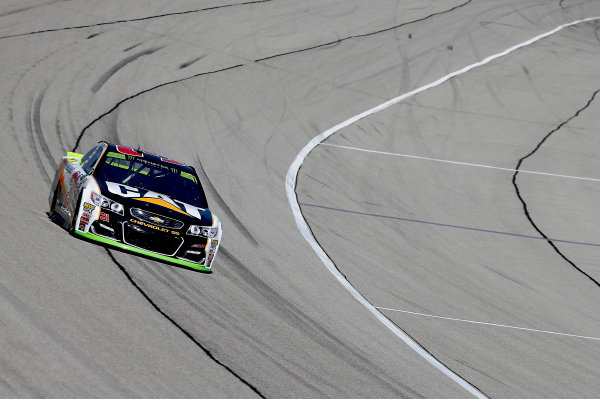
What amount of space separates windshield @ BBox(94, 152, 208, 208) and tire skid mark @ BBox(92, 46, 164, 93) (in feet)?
27.2

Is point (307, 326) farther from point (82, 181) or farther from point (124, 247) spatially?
point (82, 181)

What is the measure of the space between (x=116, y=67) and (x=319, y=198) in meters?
7.59

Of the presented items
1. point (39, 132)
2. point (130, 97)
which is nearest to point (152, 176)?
point (39, 132)

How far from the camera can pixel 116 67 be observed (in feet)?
71.1

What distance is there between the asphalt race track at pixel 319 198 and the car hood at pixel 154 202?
2.08 ft

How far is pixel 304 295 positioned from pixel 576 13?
2761 centimetres

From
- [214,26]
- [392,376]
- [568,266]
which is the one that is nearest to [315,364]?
[392,376]

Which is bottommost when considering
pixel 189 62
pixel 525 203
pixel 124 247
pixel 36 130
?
pixel 525 203

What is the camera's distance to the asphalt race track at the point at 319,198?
28.4ft

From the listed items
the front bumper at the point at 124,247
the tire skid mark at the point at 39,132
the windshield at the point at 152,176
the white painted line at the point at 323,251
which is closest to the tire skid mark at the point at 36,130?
the tire skid mark at the point at 39,132

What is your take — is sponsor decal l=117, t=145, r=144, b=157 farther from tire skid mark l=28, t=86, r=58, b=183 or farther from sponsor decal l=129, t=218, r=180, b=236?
sponsor decal l=129, t=218, r=180, b=236

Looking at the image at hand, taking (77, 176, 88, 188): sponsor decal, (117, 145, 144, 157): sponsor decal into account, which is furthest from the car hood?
(117, 145, 144, 157): sponsor decal

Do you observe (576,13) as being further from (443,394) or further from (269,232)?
(443,394)

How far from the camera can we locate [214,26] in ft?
85.6
